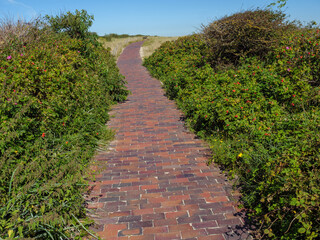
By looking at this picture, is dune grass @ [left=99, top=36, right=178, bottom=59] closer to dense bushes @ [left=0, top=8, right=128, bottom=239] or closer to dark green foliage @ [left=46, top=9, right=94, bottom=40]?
dark green foliage @ [left=46, top=9, right=94, bottom=40]

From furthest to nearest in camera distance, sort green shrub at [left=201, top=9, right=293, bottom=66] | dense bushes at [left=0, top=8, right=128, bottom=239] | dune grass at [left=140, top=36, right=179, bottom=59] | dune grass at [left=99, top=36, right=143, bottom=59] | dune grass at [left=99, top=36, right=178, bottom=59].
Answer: dune grass at [left=99, top=36, right=143, bottom=59] → dune grass at [left=99, top=36, right=178, bottom=59] → dune grass at [left=140, top=36, right=179, bottom=59] → green shrub at [left=201, top=9, right=293, bottom=66] → dense bushes at [left=0, top=8, right=128, bottom=239]

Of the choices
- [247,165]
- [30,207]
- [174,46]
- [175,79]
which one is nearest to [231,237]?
[247,165]

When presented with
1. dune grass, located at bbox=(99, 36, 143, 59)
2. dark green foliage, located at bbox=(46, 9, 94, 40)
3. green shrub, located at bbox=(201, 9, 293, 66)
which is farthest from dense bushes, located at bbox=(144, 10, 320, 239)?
dune grass, located at bbox=(99, 36, 143, 59)

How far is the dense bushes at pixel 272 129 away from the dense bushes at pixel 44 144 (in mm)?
2554

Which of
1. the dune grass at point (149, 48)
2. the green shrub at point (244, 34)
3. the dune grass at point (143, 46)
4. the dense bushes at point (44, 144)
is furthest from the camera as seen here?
the dune grass at point (143, 46)

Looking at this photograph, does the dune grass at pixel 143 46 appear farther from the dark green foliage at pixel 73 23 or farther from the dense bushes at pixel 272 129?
the dense bushes at pixel 272 129

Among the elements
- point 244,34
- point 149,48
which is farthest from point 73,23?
point 149,48

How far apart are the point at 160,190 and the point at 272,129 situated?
2427 mm

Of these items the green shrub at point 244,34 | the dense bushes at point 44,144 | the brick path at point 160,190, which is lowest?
the brick path at point 160,190

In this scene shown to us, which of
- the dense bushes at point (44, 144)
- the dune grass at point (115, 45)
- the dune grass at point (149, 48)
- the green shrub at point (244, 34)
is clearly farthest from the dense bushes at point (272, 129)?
the dune grass at point (115, 45)

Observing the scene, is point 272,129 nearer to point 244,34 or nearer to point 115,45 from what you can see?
point 244,34

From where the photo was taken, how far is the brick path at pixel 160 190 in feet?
10.7

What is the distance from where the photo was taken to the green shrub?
30.3 feet

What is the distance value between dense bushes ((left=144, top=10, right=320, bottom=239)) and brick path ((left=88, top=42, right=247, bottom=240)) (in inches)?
15.0
